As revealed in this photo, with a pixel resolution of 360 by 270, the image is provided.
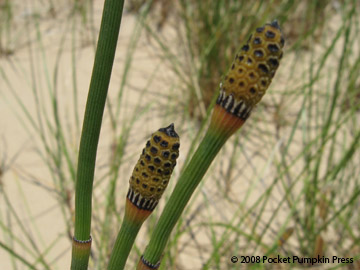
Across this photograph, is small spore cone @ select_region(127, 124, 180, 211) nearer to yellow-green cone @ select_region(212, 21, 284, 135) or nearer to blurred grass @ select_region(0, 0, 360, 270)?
yellow-green cone @ select_region(212, 21, 284, 135)

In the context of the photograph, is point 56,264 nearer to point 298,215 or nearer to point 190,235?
point 190,235

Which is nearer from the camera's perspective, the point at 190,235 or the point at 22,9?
the point at 190,235

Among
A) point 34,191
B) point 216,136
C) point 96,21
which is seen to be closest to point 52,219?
point 34,191

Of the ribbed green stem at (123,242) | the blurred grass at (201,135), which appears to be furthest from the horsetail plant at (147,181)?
the blurred grass at (201,135)

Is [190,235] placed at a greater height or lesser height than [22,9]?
lesser

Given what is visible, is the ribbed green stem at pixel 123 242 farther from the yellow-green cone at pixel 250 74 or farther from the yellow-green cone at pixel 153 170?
the yellow-green cone at pixel 250 74

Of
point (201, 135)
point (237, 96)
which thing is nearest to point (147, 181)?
point (237, 96)

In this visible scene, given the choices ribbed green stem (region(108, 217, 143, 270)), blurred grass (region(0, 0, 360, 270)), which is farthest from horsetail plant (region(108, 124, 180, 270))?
blurred grass (region(0, 0, 360, 270))
